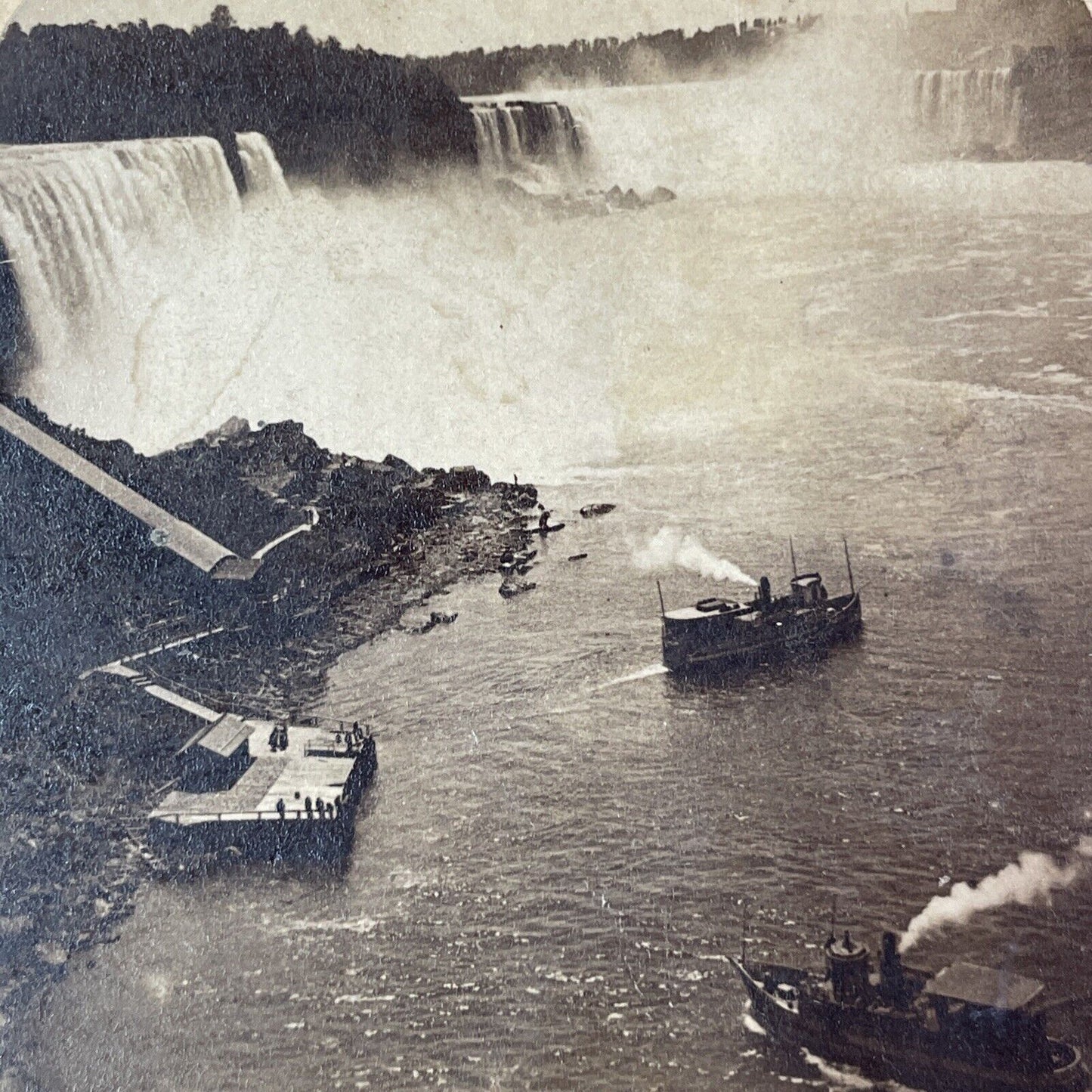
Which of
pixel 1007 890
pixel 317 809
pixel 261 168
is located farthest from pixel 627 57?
pixel 1007 890

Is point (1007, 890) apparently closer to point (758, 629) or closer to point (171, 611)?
point (758, 629)

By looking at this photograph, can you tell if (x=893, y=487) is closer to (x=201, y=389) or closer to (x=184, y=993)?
(x=201, y=389)

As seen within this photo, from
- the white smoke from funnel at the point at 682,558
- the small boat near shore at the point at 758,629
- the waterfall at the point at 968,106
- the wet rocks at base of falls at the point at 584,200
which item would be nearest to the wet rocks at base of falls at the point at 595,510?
the white smoke from funnel at the point at 682,558

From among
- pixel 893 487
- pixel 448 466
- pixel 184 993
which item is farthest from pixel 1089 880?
pixel 184 993

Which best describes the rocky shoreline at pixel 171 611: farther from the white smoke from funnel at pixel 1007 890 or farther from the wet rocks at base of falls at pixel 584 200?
the white smoke from funnel at pixel 1007 890

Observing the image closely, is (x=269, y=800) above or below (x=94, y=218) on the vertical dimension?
below
